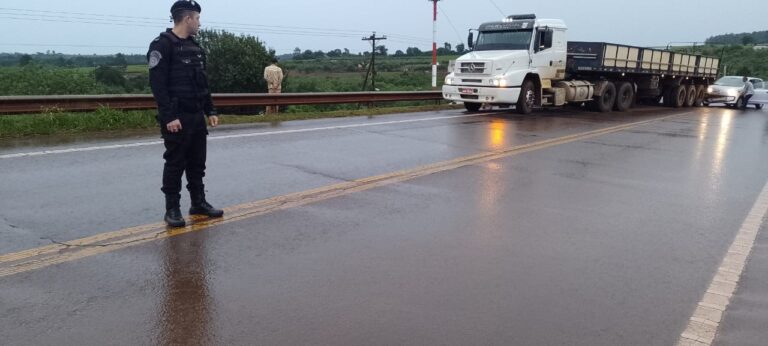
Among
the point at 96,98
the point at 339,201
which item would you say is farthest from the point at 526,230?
the point at 96,98

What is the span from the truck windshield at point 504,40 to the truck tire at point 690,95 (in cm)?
1324

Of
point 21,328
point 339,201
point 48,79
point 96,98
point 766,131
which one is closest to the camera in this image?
point 21,328

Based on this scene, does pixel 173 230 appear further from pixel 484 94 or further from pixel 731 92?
pixel 731 92

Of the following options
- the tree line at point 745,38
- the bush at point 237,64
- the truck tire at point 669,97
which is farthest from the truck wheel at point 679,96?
the tree line at point 745,38

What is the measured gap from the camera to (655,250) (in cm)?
487

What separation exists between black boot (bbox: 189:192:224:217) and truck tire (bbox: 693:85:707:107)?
2810 centimetres

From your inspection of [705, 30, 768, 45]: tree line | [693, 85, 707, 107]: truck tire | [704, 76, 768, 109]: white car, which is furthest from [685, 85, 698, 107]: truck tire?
[705, 30, 768, 45]: tree line

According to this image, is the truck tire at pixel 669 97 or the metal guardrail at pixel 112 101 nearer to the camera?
the metal guardrail at pixel 112 101

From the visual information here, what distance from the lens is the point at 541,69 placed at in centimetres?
1783

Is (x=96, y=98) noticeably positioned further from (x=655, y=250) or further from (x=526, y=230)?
(x=655, y=250)

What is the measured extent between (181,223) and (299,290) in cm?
174

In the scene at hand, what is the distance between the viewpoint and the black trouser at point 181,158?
16.6 ft

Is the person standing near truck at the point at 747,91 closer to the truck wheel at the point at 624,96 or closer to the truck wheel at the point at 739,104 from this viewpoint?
the truck wheel at the point at 739,104

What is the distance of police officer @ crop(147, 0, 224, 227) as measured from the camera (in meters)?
4.86
